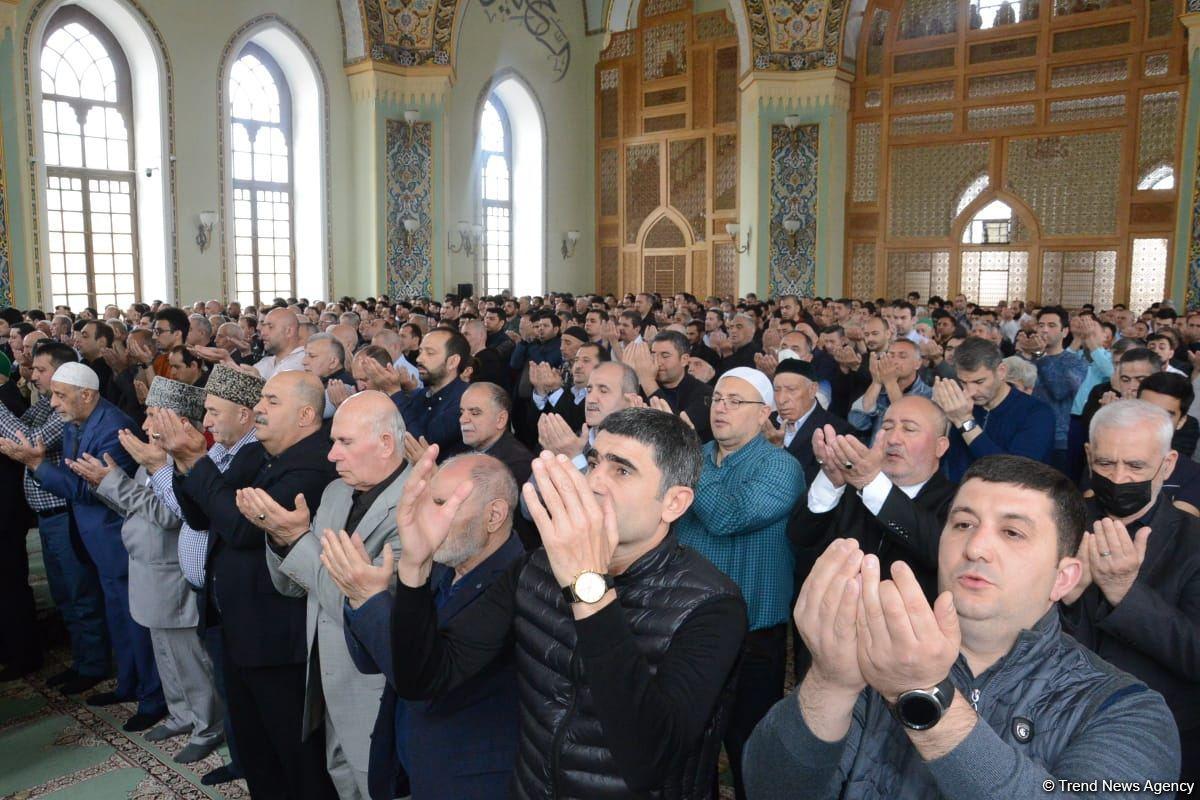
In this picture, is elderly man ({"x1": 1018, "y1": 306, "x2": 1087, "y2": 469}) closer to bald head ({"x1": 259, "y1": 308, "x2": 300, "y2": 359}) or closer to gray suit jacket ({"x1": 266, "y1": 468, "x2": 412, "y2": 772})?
gray suit jacket ({"x1": 266, "y1": 468, "x2": 412, "y2": 772})

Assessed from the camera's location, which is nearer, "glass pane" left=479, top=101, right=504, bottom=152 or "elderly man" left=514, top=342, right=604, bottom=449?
"elderly man" left=514, top=342, right=604, bottom=449

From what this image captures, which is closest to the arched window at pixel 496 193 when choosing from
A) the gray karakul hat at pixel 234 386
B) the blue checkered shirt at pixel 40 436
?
the blue checkered shirt at pixel 40 436

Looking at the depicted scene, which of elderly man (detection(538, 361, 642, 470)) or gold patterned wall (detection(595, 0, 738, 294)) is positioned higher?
gold patterned wall (detection(595, 0, 738, 294))

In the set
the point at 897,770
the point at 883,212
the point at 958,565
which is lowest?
the point at 897,770

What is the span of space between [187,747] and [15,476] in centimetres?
191

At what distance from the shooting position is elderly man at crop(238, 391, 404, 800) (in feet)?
9.57

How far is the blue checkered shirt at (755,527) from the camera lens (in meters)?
3.27

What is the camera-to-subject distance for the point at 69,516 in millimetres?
4844

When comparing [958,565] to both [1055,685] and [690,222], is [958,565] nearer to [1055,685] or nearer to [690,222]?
[1055,685]

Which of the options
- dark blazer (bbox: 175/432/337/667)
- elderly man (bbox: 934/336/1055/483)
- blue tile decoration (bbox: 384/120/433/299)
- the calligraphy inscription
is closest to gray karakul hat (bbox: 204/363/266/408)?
dark blazer (bbox: 175/432/337/667)

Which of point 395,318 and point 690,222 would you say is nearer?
point 395,318

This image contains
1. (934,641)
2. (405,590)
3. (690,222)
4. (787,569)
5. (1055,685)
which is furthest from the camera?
(690,222)

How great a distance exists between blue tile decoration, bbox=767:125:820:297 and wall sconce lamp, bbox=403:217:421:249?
6.23 meters

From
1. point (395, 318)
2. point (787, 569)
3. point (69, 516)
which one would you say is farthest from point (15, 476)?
point (395, 318)
